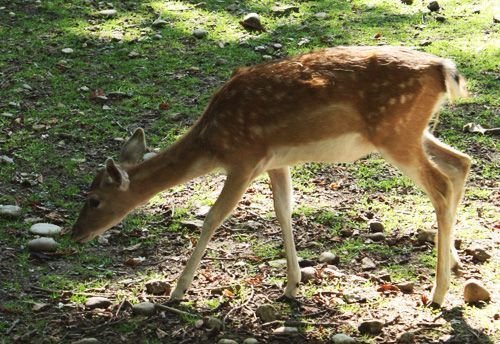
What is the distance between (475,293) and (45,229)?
306 cm

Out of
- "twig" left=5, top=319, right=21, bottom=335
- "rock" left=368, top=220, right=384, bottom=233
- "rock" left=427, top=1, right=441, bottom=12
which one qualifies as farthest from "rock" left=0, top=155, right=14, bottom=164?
"rock" left=427, top=1, right=441, bottom=12

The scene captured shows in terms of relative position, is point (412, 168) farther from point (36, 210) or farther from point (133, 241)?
point (36, 210)

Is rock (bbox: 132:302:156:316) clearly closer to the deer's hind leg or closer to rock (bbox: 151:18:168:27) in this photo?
the deer's hind leg

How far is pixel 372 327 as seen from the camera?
529 cm

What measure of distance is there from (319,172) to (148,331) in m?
2.74

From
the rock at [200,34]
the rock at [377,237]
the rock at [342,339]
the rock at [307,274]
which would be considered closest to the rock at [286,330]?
the rock at [342,339]

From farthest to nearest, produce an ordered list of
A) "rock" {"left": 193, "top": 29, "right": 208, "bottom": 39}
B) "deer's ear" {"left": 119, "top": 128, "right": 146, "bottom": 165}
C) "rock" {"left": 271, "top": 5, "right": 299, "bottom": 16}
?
"rock" {"left": 271, "top": 5, "right": 299, "bottom": 16} → "rock" {"left": 193, "top": 29, "right": 208, "bottom": 39} → "deer's ear" {"left": 119, "top": 128, "right": 146, "bottom": 165}

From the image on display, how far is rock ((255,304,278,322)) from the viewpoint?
5480mm

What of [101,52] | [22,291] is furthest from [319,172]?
[101,52]

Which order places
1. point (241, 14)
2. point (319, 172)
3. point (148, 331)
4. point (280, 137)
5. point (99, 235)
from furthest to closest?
1. point (241, 14)
2. point (319, 172)
3. point (99, 235)
4. point (280, 137)
5. point (148, 331)

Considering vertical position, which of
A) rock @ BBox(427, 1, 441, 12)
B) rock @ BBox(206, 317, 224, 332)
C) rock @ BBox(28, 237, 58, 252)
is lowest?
rock @ BBox(28, 237, 58, 252)

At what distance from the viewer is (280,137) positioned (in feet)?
18.7

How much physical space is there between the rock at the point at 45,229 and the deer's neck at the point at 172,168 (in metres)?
Result: 0.86

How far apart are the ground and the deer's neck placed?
0.56 m
